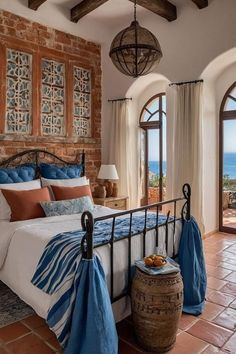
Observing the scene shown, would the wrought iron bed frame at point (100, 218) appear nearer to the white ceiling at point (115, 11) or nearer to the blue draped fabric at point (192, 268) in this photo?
the blue draped fabric at point (192, 268)

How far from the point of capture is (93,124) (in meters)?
5.36

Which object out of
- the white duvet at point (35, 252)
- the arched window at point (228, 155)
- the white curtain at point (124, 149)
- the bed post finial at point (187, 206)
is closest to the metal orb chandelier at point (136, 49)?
the bed post finial at point (187, 206)

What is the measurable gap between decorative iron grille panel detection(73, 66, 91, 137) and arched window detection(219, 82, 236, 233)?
2.27m

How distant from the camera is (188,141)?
4508mm

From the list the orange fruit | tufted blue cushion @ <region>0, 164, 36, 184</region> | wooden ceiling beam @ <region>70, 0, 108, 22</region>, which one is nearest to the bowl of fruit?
the orange fruit

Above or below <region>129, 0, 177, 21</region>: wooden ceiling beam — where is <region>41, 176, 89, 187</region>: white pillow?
below

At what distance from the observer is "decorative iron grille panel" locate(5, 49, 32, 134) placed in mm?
4195

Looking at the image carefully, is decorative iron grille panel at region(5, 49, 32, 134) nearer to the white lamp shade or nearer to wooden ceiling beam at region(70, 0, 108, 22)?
wooden ceiling beam at region(70, 0, 108, 22)

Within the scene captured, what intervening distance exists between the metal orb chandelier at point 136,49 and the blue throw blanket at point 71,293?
5.06 ft

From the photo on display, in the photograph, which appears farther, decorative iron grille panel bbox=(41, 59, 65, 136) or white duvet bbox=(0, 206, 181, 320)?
decorative iron grille panel bbox=(41, 59, 65, 136)

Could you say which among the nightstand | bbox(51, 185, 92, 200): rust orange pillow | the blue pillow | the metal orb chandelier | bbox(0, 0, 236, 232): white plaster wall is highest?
bbox(0, 0, 236, 232): white plaster wall

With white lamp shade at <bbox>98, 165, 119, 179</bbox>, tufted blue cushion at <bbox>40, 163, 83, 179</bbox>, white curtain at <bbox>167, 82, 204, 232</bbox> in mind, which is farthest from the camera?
white lamp shade at <bbox>98, 165, 119, 179</bbox>

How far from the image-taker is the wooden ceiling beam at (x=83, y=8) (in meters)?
4.30

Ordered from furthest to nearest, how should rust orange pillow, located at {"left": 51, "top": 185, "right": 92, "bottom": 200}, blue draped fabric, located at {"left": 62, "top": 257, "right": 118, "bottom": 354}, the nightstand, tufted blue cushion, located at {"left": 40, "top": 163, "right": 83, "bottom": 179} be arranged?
the nightstand, tufted blue cushion, located at {"left": 40, "top": 163, "right": 83, "bottom": 179}, rust orange pillow, located at {"left": 51, "top": 185, "right": 92, "bottom": 200}, blue draped fabric, located at {"left": 62, "top": 257, "right": 118, "bottom": 354}
